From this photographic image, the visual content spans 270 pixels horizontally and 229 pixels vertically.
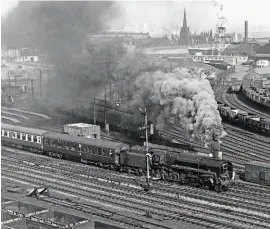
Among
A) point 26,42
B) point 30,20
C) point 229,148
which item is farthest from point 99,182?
point 26,42

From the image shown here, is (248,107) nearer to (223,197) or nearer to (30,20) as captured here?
(30,20)

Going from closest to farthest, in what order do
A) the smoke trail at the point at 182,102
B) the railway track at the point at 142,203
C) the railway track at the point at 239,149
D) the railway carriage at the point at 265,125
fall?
the railway track at the point at 142,203
the smoke trail at the point at 182,102
the railway track at the point at 239,149
the railway carriage at the point at 265,125

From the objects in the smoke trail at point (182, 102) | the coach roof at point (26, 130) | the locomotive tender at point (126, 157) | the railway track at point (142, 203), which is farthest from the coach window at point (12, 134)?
the smoke trail at point (182, 102)

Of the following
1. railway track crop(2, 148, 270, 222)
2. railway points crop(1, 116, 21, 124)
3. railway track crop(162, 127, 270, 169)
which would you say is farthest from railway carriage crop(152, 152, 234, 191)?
railway points crop(1, 116, 21, 124)

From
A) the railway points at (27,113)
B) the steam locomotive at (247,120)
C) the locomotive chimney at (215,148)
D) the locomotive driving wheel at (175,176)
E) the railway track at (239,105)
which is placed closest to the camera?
the locomotive chimney at (215,148)

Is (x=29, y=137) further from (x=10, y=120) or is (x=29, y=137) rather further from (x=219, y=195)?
(x=219, y=195)

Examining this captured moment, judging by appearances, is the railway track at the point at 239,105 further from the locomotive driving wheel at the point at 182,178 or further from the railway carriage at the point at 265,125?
the locomotive driving wheel at the point at 182,178
